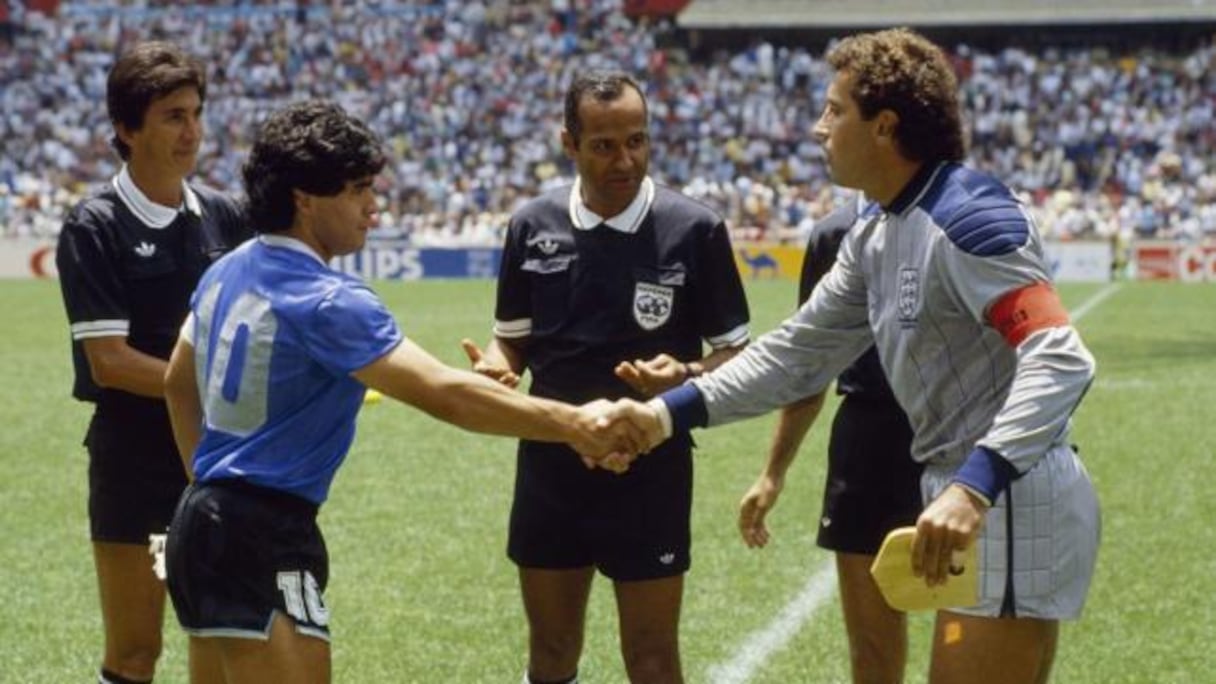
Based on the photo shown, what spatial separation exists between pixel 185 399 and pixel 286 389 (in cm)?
66

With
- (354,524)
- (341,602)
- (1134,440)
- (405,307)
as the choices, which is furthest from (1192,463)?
(405,307)

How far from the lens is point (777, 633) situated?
28.6ft

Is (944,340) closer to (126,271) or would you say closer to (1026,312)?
(1026,312)

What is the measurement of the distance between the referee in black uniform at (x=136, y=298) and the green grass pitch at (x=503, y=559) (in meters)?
1.89

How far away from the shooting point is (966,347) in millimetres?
4699

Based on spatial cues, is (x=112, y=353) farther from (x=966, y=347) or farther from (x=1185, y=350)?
(x=1185, y=350)

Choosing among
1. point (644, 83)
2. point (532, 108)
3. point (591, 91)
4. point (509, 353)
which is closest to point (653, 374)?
point (509, 353)

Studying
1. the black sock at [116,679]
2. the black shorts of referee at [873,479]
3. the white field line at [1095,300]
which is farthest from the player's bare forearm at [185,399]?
the white field line at [1095,300]

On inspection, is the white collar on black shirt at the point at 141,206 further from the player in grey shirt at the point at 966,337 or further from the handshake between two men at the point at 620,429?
the player in grey shirt at the point at 966,337

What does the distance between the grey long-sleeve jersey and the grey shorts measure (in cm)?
12

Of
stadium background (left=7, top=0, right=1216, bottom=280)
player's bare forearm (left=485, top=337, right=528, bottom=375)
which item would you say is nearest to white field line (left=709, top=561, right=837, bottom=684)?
player's bare forearm (left=485, top=337, right=528, bottom=375)

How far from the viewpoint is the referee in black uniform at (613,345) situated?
604cm

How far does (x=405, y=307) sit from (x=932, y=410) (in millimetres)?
24202

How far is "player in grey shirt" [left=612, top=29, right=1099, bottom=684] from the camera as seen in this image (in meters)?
4.43
